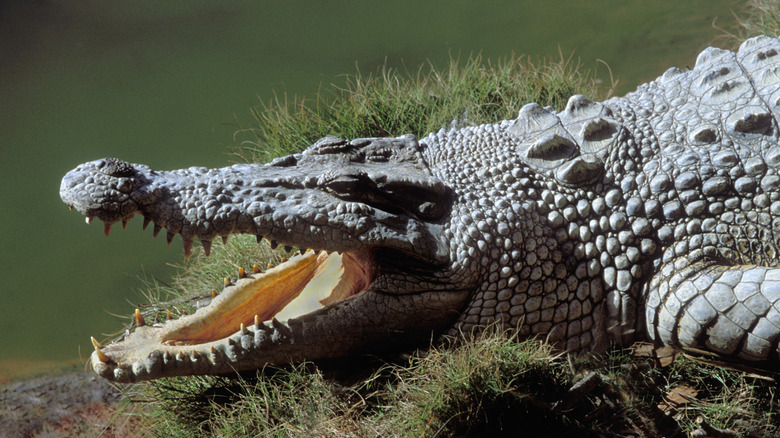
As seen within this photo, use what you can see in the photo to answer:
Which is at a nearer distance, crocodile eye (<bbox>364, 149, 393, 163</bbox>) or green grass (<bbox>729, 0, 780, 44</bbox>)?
crocodile eye (<bbox>364, 149, 393, 163</bbox>)

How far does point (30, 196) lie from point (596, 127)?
4.43 meters

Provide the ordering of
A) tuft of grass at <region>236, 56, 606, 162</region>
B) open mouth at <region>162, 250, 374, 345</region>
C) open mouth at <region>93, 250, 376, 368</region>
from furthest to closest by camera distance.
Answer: tuft of grass at <region>236, 56, 606, 162</region> → open mouth at <region>162, 250, 374, 345</region> → open mouth at <region>93, 250, 376, 368</region>

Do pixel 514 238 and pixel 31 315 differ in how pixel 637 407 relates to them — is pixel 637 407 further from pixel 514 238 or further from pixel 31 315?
pixel 31 315

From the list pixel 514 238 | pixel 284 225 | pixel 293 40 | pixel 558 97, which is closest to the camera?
pixel 284 225

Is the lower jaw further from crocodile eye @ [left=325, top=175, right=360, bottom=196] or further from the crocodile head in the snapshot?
crocodile eye @ [left=325, top=175, right=360, bottom=196]

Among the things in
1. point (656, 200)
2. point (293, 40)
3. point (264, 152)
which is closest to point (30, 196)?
point (264, 152)

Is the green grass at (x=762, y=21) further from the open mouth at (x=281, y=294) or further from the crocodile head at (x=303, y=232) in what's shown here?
the open mouth at (x=281, y=294)

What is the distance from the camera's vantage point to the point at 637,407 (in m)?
2.35

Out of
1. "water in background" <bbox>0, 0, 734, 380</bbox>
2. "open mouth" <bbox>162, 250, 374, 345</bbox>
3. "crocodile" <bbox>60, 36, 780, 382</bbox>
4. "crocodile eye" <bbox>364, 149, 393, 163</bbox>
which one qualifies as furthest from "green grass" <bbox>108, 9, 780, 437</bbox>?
"water in background" <bbox>0, 0, 734, 380</bbox>

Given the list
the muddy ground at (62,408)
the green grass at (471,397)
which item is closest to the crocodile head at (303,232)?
the green grass at (471,397)

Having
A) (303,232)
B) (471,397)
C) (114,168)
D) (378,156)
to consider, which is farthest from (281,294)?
(471,397)

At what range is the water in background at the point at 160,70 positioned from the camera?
15.5ft

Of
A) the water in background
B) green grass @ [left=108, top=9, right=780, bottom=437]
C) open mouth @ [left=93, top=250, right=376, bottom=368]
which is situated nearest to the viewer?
green grass @ [left=108, top=9, right=780, bottom=437]

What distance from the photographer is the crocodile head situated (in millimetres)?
2246
